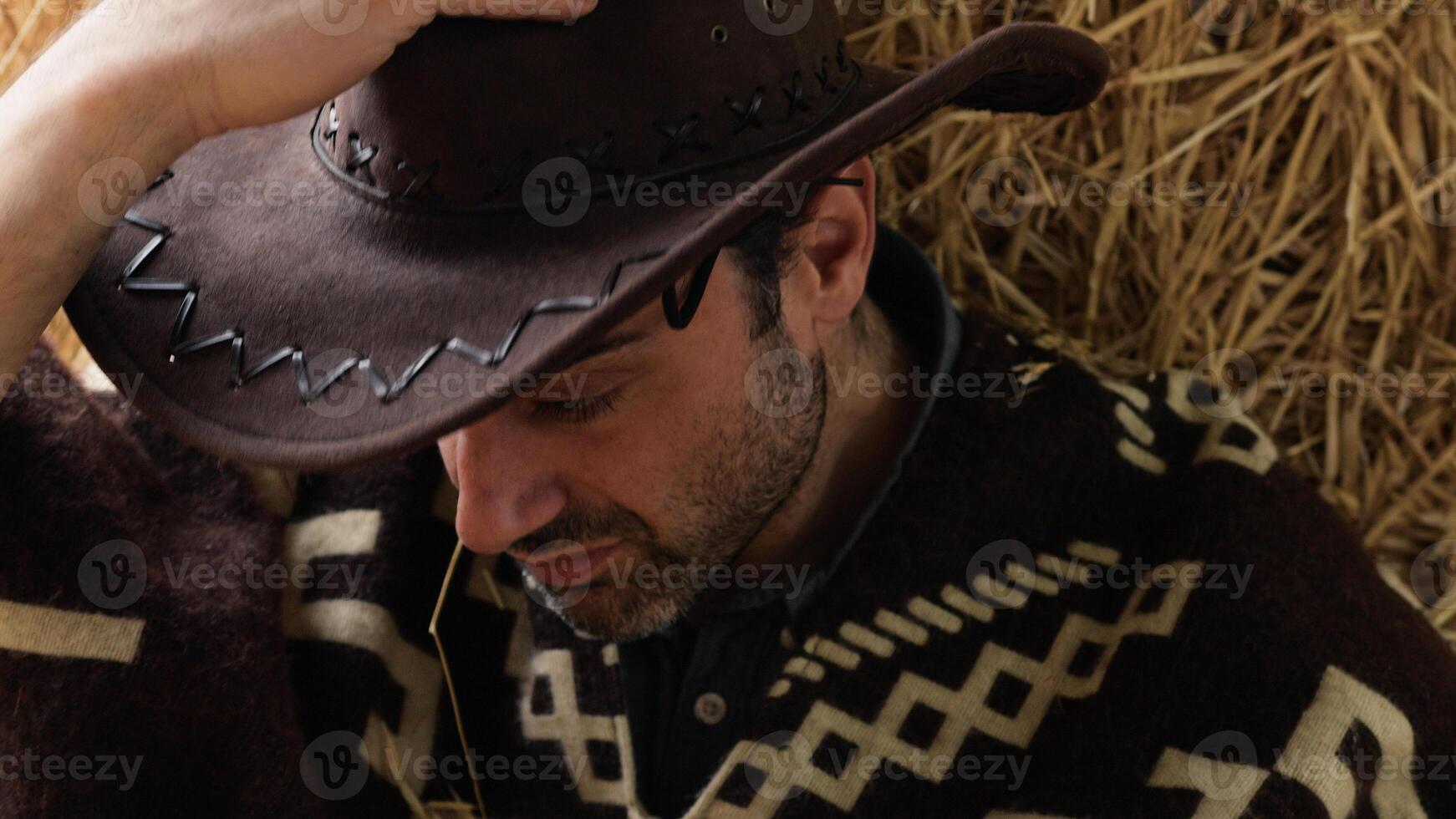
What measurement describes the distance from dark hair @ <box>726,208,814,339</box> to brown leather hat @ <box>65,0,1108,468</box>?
0.37ft

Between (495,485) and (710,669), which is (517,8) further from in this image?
(710,669)

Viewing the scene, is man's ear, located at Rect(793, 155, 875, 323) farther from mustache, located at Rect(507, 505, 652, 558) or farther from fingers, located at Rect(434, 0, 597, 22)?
fingers, located at Rect(434, 0, 597, 22)

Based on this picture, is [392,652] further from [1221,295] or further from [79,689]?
[1221,295]

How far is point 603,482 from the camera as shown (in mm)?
→ 1156

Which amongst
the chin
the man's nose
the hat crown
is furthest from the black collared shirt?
the hat crown

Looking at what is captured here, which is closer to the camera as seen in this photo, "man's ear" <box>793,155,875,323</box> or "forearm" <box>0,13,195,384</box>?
"forearm" <box>0,13,195,384</box>

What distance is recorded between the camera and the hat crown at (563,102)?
3.00 feet

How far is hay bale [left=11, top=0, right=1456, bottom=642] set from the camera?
4.82 ft

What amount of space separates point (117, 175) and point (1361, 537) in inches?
55.6

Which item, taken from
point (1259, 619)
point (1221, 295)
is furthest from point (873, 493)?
point (1221, 295)

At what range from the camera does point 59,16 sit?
149 centimetres

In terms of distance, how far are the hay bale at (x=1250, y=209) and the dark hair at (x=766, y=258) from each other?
0.51 m

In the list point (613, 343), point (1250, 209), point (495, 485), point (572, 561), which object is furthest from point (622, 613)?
point (1250, 209)

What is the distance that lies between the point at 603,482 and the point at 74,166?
489 millimetres
